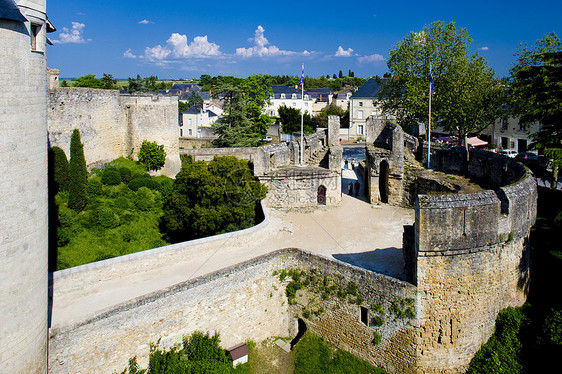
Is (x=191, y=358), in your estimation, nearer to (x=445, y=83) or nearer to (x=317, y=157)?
(x=317, y=157)

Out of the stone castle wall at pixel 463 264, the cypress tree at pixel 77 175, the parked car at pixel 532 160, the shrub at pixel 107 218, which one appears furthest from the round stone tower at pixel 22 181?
the parked car at pixel 532 160

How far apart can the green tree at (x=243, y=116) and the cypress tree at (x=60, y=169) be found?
16.1 m

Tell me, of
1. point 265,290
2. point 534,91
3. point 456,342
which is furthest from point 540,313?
point 534,91

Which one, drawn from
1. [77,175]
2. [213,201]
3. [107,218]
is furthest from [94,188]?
[213,201]

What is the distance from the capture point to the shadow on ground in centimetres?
1493

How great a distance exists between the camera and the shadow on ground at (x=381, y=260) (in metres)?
14.9

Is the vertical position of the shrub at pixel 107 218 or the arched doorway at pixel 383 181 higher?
the arched doorway at pixel 383 181

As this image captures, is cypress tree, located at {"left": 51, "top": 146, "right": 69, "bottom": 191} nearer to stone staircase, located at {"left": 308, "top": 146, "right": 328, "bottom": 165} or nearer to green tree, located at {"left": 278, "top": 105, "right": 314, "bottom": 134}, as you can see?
stone staircase, located at {"left": 308, "top": 146, "right": 328, "bottom": 165}

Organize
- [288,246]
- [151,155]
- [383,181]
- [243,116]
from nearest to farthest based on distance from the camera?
[288,246]
[383,181]
[151,155]
[243,116]

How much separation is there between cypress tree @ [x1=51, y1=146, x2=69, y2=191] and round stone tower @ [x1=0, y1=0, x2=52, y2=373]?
15372mm

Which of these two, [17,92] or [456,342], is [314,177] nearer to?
[456,342]

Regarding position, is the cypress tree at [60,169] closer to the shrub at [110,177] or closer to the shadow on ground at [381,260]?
the shrub at [110,177]

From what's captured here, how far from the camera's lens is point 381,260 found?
51.8 feet

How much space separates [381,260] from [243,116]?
2625 centimetres
